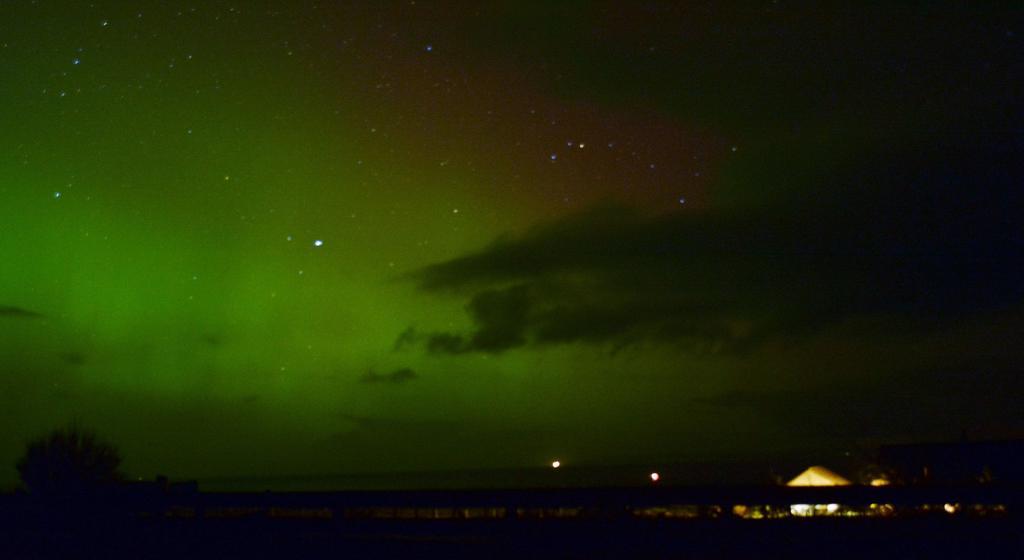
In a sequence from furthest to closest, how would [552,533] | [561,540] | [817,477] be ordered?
[817,477] → [552,533] → [561,540]

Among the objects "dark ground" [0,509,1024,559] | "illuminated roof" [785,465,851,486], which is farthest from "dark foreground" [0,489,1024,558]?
"illuminated roof" [785,465,851,486]

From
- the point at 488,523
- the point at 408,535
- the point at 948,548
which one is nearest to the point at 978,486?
the point at 948,548

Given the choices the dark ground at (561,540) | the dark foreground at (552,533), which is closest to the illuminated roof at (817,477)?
the dark foreground at (552,533)

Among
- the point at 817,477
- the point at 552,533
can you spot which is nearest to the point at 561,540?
the point at 552,533

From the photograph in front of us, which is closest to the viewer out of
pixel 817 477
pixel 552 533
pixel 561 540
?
pixel 561 540

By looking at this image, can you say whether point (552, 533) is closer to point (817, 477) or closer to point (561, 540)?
point (561, 540)

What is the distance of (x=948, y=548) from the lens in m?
11.7

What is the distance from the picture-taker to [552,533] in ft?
46.5

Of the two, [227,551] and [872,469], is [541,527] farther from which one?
[872,469]

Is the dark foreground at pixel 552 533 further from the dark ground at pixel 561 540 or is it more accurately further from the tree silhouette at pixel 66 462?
the tree silhouette at pixel 66 462

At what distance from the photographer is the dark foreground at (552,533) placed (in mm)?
12477

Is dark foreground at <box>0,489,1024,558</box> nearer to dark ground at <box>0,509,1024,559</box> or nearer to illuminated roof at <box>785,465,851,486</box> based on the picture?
dark ground at <box>0,509,1024,559</box>

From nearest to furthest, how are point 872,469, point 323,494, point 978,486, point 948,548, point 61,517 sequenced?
point 948,548
point 978,486
point 323,494
point 61,517
point 872,469

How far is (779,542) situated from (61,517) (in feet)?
42.4
